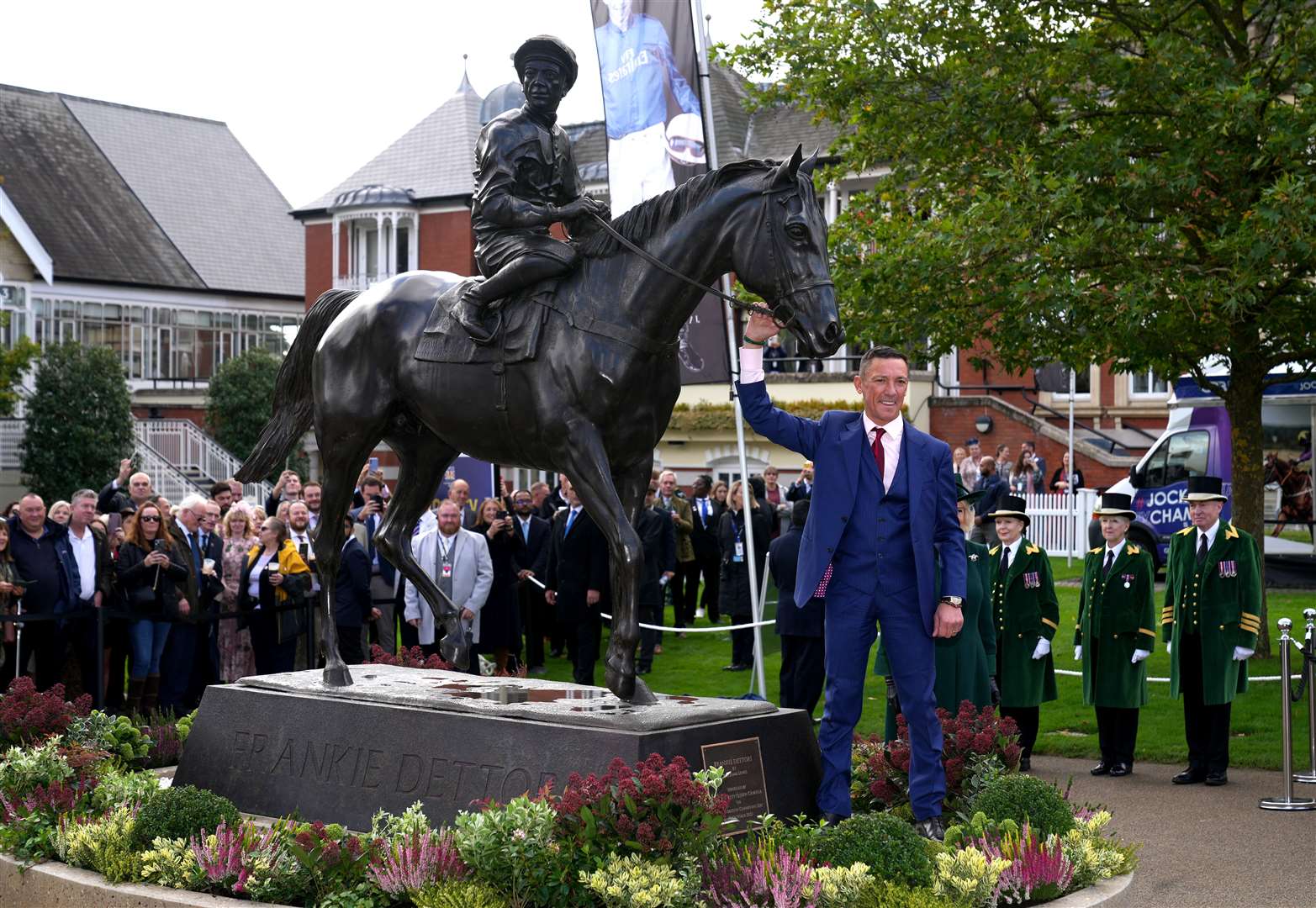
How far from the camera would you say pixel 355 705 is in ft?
23.9

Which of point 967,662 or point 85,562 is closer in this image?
point 967,662

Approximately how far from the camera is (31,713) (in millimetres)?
8297

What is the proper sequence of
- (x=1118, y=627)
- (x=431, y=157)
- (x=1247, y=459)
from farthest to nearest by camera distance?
(x=431, y=157) → (x=1247, y=459) → (x=1118, y=627)

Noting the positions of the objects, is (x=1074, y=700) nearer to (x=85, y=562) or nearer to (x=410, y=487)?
(x=410, y=487)

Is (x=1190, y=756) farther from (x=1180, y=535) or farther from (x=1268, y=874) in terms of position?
(x=1268, y=874)

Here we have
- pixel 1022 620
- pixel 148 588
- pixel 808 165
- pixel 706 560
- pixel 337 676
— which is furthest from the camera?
pixel 706 560

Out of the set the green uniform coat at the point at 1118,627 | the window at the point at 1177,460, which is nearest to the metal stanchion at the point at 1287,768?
the green uniform coat at the point at 1118,627

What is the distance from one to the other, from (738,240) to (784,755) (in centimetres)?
231

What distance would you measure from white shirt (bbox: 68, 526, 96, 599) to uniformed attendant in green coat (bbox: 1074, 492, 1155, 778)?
766 cm

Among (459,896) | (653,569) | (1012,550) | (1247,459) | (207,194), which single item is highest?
(207,194)

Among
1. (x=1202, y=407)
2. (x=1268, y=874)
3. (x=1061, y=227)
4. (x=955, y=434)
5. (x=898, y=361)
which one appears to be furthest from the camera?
(x=955, y=434)

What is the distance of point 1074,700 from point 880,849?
8.41 m

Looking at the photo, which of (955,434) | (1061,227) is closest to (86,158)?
(955,434)

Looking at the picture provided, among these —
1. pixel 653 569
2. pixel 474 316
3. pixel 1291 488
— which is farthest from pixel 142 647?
pixel 1291 488
